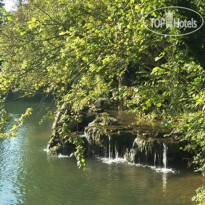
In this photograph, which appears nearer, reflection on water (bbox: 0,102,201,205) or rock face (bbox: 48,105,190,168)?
reflection on water (bbox: 0,102,201,205)

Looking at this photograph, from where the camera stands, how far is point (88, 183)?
34.9 ft

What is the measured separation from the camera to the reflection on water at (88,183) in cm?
937

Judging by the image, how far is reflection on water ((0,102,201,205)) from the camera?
9.37 m

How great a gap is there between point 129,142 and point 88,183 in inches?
113

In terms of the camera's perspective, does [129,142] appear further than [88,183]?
Yes

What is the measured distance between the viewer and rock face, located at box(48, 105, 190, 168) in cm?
1184

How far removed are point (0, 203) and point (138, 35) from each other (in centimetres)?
674

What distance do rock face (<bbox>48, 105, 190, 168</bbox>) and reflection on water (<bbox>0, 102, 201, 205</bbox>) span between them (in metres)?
0.61

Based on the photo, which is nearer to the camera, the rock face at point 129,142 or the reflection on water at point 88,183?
the reflection on water at point 88,183

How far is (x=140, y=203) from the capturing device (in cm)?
902

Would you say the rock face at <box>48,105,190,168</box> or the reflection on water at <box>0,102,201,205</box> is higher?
the rock face at <box>48,105,190,168</box>

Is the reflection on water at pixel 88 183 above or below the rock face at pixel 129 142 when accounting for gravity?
below

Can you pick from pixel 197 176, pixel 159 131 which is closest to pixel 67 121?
pixel 197 176

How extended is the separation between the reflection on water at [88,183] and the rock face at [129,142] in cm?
61
